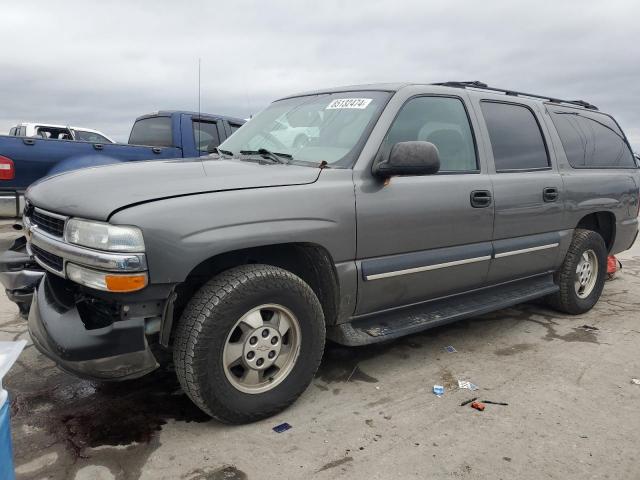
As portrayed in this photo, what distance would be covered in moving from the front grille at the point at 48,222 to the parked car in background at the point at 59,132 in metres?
9.44

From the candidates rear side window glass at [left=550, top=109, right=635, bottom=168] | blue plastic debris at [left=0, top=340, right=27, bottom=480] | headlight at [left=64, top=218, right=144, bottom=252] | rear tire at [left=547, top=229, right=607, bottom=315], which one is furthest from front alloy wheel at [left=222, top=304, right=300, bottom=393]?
rear side window glass at [left=550, top=109, right=635, bottom=168]

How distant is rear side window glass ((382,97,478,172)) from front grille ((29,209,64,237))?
1.88 meters

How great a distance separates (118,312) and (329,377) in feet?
4.84

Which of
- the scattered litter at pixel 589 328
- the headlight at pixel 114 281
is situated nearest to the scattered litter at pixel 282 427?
the headlight at pixel 114 281

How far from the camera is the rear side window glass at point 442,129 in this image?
10.8 ft

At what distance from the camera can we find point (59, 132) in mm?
12039

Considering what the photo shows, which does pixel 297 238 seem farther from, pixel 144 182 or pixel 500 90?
pixel 500 90

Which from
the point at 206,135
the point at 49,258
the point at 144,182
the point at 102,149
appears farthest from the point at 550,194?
the point at 102,149

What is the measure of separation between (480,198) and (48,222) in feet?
8.66

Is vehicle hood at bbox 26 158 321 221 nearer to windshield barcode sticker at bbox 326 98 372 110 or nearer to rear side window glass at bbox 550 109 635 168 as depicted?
windshield barcode sticker at bbox 326 98 372 110

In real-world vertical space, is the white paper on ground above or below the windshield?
below

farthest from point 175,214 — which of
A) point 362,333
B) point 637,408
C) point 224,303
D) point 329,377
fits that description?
point 637,408

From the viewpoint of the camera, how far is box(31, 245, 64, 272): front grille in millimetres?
2514

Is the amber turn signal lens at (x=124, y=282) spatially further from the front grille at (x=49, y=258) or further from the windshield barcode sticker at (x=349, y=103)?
the windshield barcode sticker at (x=349, y=103)
